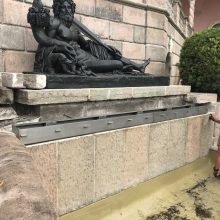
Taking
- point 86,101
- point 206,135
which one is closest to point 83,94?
point 86,101

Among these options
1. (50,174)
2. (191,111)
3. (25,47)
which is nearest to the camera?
(50,174)

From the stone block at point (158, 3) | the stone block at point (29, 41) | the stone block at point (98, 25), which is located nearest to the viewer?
the stone block at point (29, 41)

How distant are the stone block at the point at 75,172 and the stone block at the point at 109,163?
102 mm

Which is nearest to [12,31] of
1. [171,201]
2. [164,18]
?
[171,201]

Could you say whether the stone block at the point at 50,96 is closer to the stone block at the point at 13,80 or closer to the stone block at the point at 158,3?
the stone block at the point at 13,80

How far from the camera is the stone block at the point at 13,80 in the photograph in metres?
3.77

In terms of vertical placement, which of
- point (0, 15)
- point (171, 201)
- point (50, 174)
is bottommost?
point (171, 201)

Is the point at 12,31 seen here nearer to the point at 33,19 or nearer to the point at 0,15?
the point at 0,15

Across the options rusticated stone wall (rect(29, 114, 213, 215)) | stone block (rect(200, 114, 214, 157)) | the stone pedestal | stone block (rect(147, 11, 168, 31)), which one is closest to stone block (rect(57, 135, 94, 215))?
rusticated stone wall (rect(29, 114, 213, 215))

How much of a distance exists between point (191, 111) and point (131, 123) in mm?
1758

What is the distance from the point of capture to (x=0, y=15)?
16.3 feet

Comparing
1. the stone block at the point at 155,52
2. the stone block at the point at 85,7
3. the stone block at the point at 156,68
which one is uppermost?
the stone block at the point at 85,7

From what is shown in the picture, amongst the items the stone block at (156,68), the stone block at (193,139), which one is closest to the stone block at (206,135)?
the stone block at (193,139)

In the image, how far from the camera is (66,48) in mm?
4324
